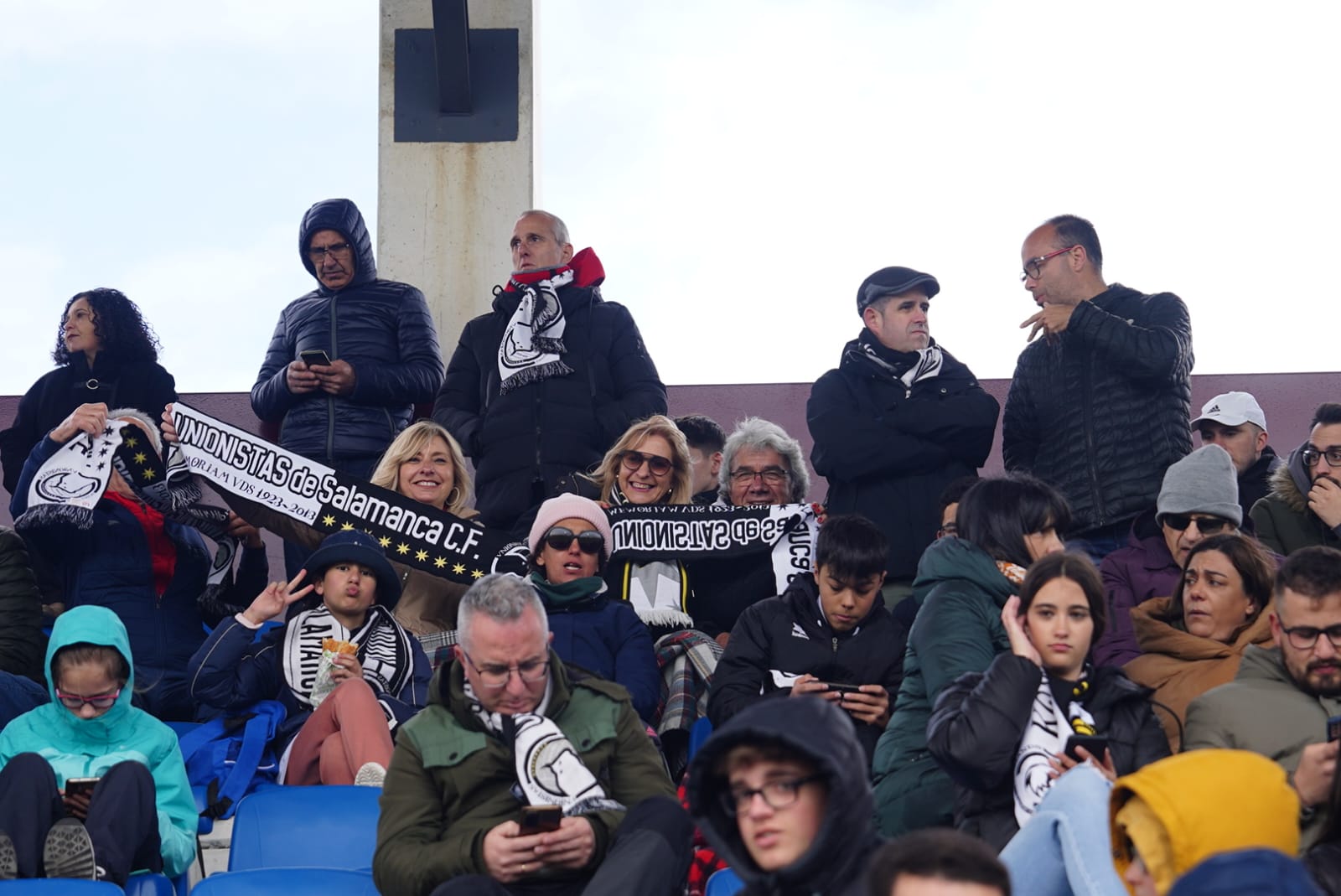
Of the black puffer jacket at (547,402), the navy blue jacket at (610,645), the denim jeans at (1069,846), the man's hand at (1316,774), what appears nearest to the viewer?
the denim jeans at (1069,846)

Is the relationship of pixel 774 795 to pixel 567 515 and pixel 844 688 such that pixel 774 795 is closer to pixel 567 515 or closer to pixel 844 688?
pixel 844 688

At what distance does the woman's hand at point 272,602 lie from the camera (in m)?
5.38

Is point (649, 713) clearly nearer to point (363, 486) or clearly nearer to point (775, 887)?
point (363, 486)

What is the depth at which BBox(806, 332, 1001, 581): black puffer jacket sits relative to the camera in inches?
233

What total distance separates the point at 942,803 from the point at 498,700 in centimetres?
109

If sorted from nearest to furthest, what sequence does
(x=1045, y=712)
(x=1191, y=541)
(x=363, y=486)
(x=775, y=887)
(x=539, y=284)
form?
(x=775, y=887) < (x=1045, y=712) < (x=1191, y=541) < (x=363, y=486) < (x=539, y=284)

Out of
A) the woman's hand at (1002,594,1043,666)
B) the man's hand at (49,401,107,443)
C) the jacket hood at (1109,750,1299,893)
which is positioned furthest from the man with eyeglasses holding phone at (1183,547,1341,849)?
the man's hand at (49,401,107,443)

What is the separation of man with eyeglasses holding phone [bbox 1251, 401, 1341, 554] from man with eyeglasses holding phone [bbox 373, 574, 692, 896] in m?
2.55

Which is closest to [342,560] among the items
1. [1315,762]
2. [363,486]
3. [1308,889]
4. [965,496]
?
[363,486]

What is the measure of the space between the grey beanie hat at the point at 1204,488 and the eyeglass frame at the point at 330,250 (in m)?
3.14

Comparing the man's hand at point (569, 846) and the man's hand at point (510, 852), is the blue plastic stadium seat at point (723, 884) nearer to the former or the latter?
the man's hand at point (569, 846)

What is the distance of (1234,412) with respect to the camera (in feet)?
21.2

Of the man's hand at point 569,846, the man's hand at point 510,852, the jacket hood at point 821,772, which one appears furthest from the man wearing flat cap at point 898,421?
the jacket hood at point 821,772

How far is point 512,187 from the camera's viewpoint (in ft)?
27.0
